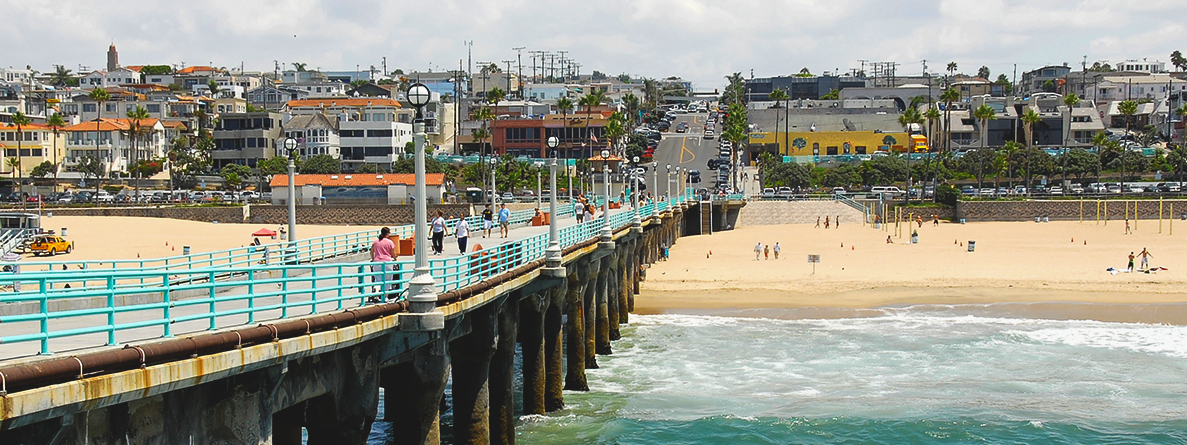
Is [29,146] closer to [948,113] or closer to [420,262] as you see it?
[948,113]

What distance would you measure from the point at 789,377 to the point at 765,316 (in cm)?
1188

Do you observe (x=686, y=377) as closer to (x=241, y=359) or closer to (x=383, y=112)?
(x=241, y=359)

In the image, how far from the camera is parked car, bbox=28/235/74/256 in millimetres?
56656

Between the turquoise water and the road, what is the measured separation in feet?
210

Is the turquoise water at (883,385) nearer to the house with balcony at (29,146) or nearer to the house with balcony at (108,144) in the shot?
the house with balcony at (108,144)

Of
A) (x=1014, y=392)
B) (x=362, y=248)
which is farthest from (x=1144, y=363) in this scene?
(x=362, y=248)

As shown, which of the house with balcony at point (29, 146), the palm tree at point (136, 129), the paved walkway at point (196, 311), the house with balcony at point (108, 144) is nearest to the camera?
the paved walkway at point (196, 311)

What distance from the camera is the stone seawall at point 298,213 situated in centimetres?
8875

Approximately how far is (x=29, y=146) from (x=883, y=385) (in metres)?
105

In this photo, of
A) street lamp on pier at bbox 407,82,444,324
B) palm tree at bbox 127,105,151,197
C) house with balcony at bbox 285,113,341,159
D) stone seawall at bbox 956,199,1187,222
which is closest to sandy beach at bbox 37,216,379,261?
palm tree at bbox 127,105,151,197

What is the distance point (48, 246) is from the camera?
188ft

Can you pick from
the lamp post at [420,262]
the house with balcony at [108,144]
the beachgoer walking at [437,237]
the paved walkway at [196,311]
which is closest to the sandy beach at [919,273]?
the beachgoer walking at [437,237]

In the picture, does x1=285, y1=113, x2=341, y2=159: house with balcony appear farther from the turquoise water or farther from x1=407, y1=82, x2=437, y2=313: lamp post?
x1=407, y1=82, x2=437, y2=313: lamp post

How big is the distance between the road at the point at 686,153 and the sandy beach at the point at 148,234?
1399 inches
